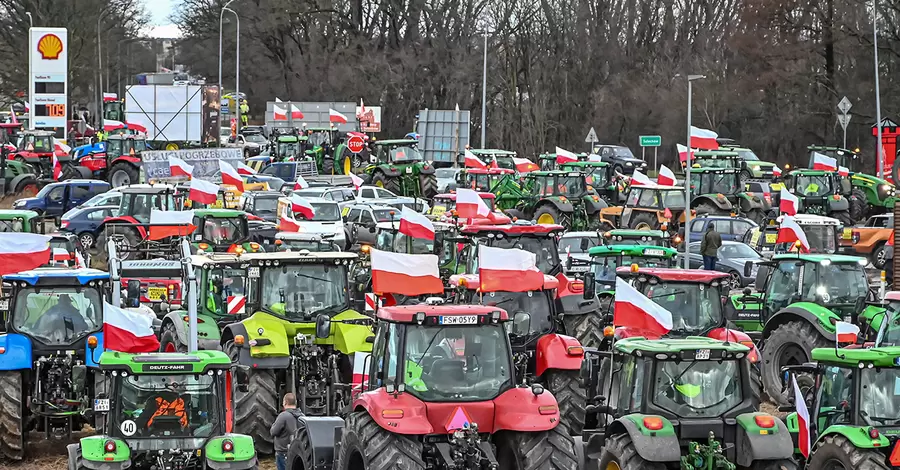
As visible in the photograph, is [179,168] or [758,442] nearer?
[758,442]

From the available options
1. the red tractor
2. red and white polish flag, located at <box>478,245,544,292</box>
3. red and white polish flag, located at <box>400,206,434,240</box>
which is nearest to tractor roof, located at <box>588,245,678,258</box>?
red and white polish flag, located at <box>400,206,434,240</box>

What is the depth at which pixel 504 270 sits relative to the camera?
1641 cm

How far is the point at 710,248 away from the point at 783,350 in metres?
11.5

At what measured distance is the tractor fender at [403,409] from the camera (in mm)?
11578

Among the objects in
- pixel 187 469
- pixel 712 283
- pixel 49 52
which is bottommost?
pixel 187 469

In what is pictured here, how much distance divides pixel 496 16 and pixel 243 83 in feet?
75.2

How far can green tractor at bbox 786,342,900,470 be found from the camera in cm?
1188

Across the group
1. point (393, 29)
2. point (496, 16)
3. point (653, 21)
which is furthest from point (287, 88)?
point (653, 21)

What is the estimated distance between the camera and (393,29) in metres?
Result: 81.0

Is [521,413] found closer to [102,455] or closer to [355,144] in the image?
[102,455]

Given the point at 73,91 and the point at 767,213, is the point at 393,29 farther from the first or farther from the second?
the point at 767,213

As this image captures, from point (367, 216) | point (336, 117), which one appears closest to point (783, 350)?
point (367, 216)

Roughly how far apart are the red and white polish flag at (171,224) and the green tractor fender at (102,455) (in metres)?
14.9

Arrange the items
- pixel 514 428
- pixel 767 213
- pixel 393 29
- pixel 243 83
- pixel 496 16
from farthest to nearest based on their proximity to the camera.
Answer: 1. pixel 243 83
2. pixel 393 29
3. pixel 496 16
4. pixel 767 213
5. pixel 514 428
